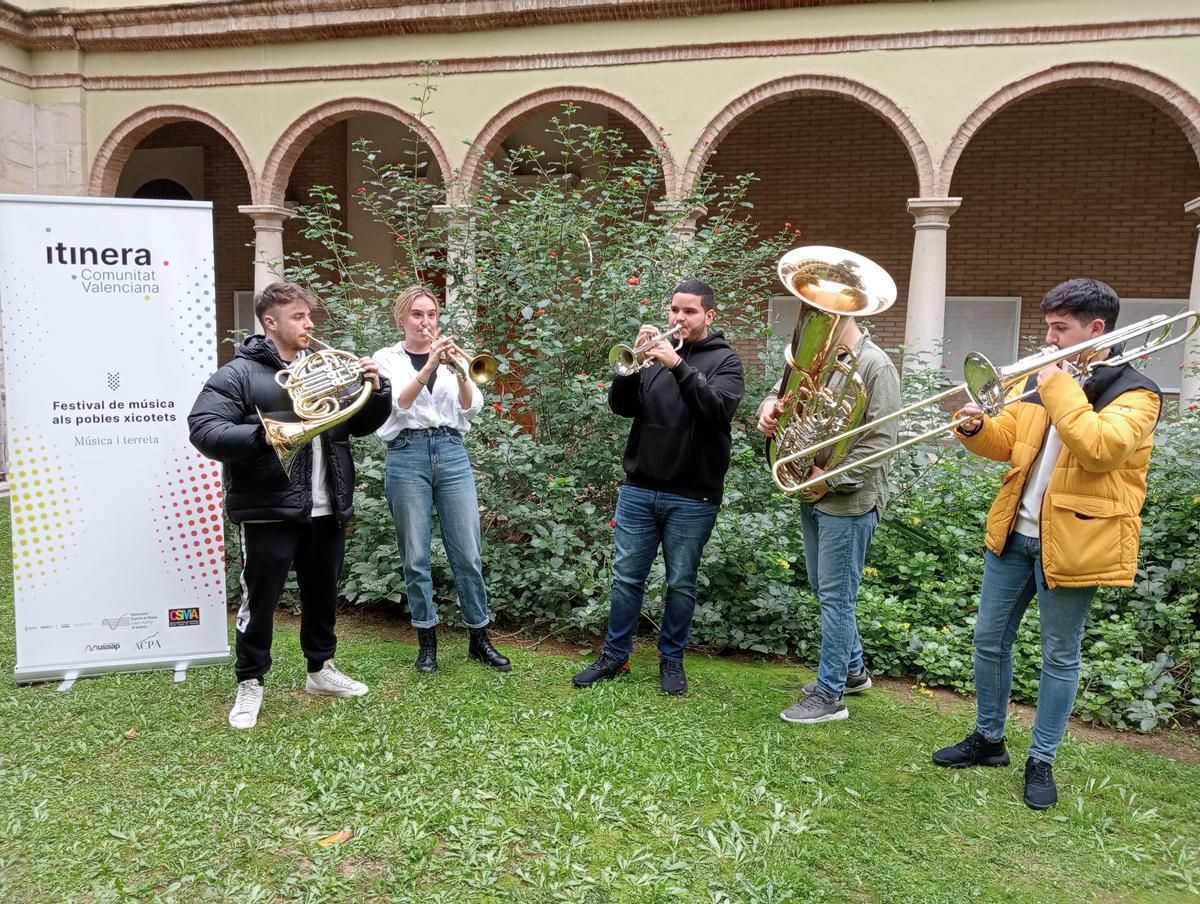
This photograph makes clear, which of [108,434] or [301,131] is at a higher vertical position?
[301,131]

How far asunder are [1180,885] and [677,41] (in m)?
10.3

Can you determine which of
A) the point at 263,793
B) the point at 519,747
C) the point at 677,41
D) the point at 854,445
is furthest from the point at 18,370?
the point at 677,41

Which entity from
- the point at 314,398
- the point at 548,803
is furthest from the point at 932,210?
the point at 548,803

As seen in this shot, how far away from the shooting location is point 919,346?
399 inches

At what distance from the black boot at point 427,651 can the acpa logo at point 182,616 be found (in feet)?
4.03

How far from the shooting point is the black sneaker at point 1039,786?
123 inches

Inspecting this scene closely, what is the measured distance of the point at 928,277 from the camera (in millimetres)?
10070

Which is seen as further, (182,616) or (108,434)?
(182,616)

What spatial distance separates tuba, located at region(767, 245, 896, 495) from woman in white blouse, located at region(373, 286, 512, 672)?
1.58 metres

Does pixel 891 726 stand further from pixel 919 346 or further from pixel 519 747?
pixel 919 346

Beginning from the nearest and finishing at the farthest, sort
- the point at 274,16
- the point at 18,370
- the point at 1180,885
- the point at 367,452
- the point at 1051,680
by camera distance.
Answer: the point at 1180,885
the point at 1051,680
the point at 18,370
the point at 367,452
the point at 274,16

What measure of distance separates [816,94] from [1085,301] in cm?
853

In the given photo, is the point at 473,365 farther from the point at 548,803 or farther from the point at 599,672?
the point at 548,803

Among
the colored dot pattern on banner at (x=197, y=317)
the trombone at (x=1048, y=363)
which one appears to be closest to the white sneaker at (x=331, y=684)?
the colored dot pattern on banner at (x=197, y=317)
